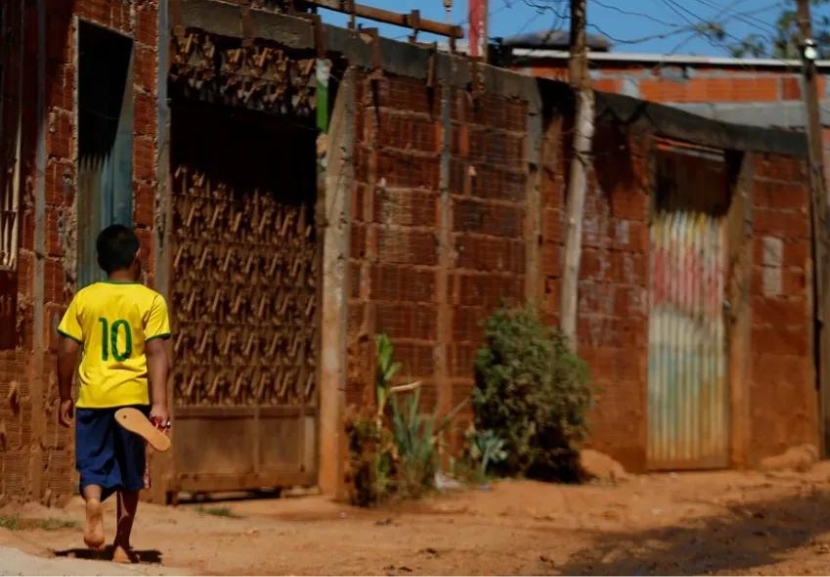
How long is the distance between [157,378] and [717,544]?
383 centimetres

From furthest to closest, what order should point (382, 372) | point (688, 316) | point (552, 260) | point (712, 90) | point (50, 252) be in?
point (712, 90)
point (688, 316)
point (552, 260)
point (382, 372)
point (50, 252)

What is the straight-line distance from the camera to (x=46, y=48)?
30.9 ft

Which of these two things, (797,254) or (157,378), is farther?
(797,254)

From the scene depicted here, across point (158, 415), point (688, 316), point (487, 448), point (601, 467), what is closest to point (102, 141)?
point (158, 415)

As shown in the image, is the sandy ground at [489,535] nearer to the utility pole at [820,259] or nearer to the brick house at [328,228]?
the brick house at [328,228]

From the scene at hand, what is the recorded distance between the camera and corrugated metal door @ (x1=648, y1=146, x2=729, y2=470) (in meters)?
15.4

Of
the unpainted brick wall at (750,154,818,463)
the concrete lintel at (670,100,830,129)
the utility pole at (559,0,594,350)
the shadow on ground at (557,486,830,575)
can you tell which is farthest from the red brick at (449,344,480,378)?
the concrete lintel at (670,100,830,129)

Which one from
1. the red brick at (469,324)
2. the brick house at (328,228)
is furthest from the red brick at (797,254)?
the red brick at (469,324)

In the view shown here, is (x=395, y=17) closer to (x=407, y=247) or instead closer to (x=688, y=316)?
(x=407, y=247)

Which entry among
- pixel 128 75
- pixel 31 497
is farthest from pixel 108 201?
pixel 31 497

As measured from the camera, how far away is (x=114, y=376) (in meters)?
7.46

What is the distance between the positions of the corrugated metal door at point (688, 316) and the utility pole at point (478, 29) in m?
1.92

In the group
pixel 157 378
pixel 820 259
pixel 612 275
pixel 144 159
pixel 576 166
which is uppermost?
pixel 576 166

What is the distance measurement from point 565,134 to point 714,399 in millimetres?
3420
